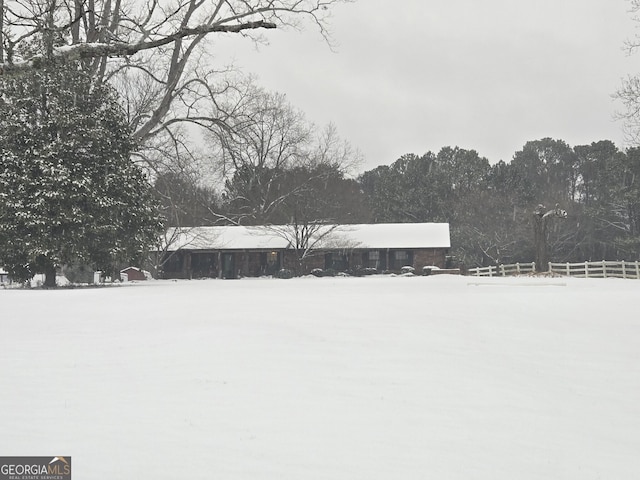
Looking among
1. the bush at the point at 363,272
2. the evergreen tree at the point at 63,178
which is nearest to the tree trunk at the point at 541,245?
the bush at the point at 363,272

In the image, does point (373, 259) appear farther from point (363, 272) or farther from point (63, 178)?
point (63, 178)

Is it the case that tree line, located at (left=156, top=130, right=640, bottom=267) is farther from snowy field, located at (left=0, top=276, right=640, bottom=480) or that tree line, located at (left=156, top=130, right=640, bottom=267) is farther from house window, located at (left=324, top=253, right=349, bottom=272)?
snowy field, located at (left=0, top=276, right=640, bottom=480)

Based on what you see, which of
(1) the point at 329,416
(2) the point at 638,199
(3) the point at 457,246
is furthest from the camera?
(3) the point at 457,246

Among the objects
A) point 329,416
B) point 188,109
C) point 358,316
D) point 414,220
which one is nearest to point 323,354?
point 329,416

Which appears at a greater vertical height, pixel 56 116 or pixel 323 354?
pixel 56 116

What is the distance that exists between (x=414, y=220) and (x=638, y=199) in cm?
2437

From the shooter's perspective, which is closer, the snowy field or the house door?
the snowy field

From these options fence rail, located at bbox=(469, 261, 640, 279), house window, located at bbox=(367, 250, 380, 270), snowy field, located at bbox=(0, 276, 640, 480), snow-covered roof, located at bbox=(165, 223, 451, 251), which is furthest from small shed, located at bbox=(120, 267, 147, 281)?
snowy field, located at bbox=(0, 276, 640, 480)

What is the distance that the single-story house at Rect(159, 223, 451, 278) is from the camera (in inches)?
2014

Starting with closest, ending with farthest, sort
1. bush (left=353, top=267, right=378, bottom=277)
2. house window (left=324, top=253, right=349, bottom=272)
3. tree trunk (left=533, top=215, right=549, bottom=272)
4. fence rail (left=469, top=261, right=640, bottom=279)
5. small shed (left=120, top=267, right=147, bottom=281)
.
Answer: fence rail (left=469, top=261, right=640, bottom=279)
tree trunk (left=533, top=215, right=549, bottom=272)
small shed (left=120, top=267, right=147, bottom=281)
bush (left=353, top=267, right=378, bottom=277)
house window (left=324, top=253, right=349, bottom=272)

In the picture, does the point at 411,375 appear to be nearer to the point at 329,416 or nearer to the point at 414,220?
the point at 329,416

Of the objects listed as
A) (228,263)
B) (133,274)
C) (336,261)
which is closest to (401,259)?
(336,261)

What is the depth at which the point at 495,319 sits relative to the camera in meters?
15.3

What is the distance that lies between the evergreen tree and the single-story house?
22.5 metres
